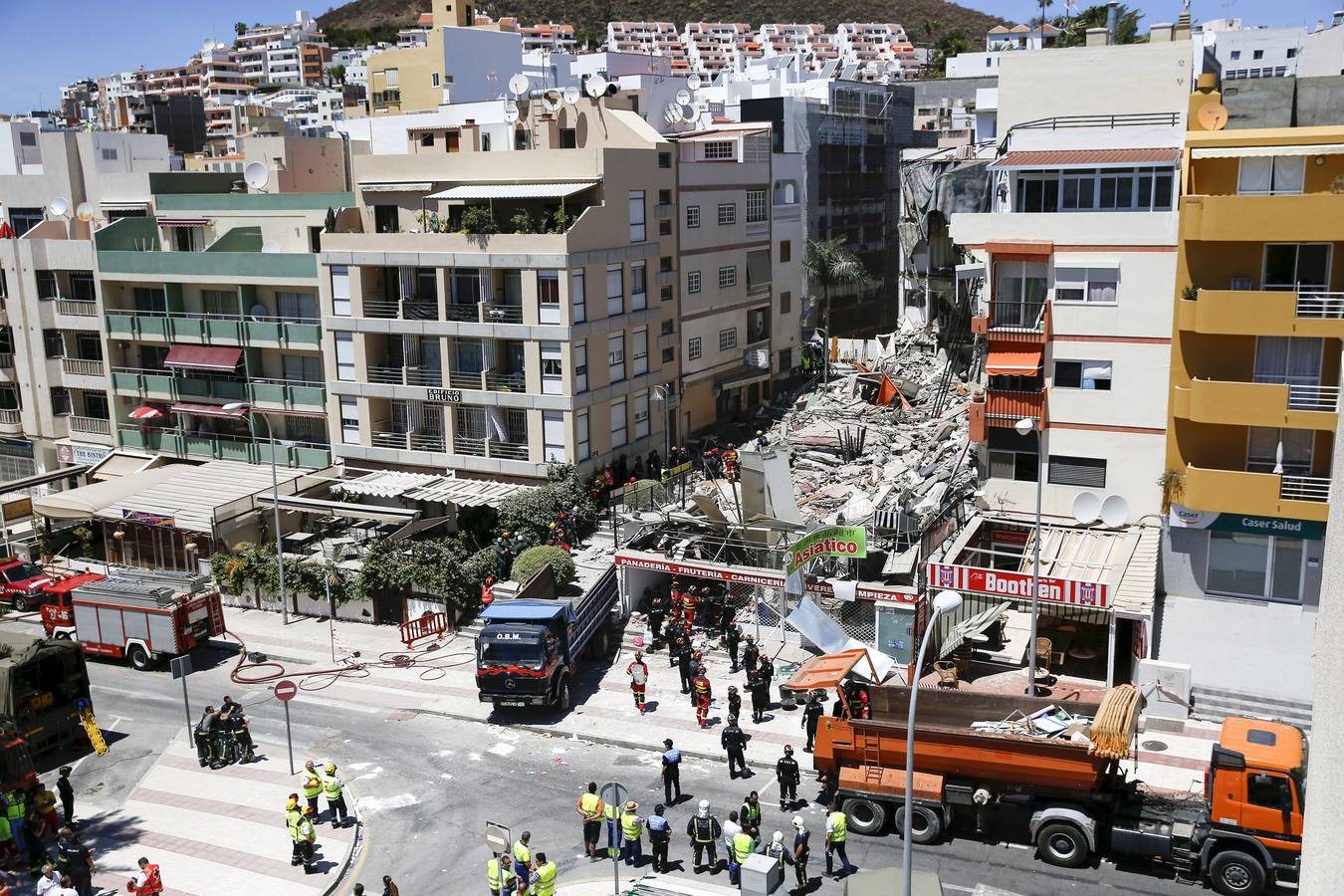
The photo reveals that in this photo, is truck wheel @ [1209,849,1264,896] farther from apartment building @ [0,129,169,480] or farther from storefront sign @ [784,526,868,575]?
apartment building @ [0,129,169,480]

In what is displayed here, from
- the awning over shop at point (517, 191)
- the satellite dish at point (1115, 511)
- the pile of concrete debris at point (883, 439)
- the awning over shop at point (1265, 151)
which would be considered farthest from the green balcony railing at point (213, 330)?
the awning over shop at point (1265, 151)

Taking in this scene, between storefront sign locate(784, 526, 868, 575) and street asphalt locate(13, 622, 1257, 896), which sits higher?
storefront sign locate(784, 526, 868, 575)

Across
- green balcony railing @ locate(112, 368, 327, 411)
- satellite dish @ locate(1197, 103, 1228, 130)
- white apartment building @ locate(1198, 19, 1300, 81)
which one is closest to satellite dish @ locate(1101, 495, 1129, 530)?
satellite dish @ locate(1197, 103, 1228, 130)

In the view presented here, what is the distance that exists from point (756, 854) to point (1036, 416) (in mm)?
18586

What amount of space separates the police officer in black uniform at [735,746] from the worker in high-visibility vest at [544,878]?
6955 mm

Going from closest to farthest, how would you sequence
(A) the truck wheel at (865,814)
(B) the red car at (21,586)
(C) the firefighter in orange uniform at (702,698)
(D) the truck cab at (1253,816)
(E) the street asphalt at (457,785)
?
1. (D) the truck cab at (1253,816)
2. (E) the street asphalt at (457,785)
3. (A) the truck wheel at (865,814)
4. (C) the firefighter in orange uniform at (702,698)
5. (B) the red car at (21,586)

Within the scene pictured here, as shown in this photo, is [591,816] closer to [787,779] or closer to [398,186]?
[787,779]

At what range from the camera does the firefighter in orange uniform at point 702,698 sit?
101ft

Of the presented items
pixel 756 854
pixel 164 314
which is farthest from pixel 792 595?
pixel 164 314

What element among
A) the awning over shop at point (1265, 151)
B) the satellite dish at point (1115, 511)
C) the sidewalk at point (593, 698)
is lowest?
the sidewalk at point (593, 698)

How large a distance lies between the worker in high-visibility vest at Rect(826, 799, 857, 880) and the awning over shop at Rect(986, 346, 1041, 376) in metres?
16.4

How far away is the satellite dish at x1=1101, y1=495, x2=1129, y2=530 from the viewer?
34.7 m

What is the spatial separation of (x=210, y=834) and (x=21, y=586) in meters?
20.7

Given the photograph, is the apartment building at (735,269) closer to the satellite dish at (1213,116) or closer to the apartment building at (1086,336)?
the apartment building at (1086,336)
